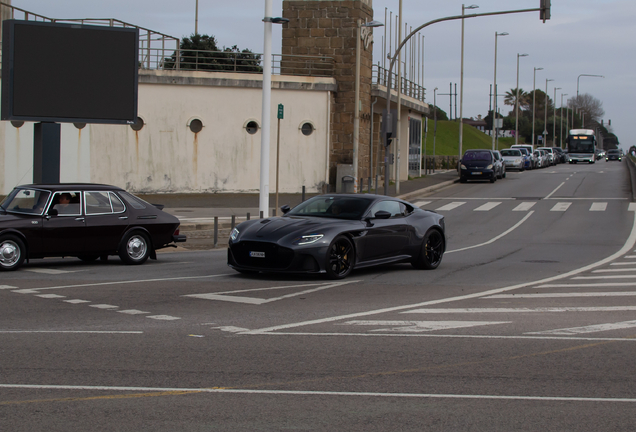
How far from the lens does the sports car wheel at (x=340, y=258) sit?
39.5 ft

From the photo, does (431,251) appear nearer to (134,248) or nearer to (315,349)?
(134,248)

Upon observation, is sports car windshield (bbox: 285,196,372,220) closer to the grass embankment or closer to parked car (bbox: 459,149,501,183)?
parked car (bbox: 459,149,501,183)

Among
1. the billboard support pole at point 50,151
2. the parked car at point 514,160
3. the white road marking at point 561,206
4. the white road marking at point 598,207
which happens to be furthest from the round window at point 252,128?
the parked car at point 514,160

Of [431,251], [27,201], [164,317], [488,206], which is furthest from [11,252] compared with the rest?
[488,206]

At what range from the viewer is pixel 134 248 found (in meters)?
14.2

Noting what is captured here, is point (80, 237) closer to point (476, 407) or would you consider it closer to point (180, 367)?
point (180, 367)

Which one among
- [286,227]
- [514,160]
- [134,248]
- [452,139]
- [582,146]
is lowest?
[134,248]

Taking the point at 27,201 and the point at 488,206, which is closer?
the point at 27,201

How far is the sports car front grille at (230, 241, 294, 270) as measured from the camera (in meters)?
11.7

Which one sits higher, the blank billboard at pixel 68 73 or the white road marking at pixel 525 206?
the blank billboard at pixel 68 73

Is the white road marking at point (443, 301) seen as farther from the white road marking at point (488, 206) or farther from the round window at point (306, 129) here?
the round window at point (306, 129)

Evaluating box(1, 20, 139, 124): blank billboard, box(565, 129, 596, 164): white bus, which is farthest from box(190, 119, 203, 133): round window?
box(565, 129, 596, 164): white bus

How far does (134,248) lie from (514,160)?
159ft

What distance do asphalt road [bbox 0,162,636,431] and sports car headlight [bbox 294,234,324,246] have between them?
0.65m
